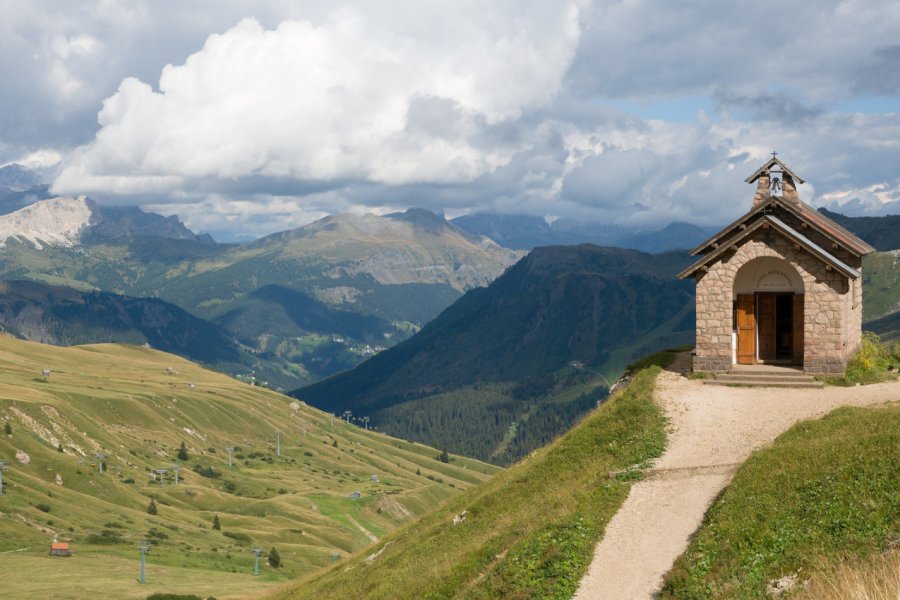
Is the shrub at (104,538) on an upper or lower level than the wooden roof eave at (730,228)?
lower

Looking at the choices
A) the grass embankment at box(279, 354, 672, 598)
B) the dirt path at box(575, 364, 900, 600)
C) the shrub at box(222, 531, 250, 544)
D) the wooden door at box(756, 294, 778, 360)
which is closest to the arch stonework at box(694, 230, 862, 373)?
the dirt path at box(575, 364, 900, 600)

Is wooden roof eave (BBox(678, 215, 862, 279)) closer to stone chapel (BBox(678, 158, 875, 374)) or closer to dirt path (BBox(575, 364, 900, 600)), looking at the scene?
stone chapel (BBox(678, 158, 875, 374))

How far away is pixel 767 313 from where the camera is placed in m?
49.4

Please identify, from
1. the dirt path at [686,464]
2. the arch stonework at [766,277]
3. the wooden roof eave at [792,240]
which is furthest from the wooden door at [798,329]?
the dirt path at [686,464]

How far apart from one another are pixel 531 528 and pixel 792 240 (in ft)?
82.6

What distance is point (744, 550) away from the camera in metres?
23.0

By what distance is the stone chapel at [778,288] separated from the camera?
4406cm

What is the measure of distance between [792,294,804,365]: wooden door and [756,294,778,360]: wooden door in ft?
5.39

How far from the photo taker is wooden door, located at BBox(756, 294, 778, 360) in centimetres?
4931

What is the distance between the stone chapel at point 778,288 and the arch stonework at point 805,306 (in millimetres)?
52

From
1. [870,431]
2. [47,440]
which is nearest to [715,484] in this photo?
[870,431]

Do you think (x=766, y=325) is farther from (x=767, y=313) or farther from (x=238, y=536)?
(x=238, y=536)

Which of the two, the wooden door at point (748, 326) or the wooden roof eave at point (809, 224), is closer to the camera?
the wooden roof eave at point (809, 224)

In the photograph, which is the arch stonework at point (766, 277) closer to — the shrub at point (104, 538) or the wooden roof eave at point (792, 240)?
the wooden roof eave at point (792, 240)
